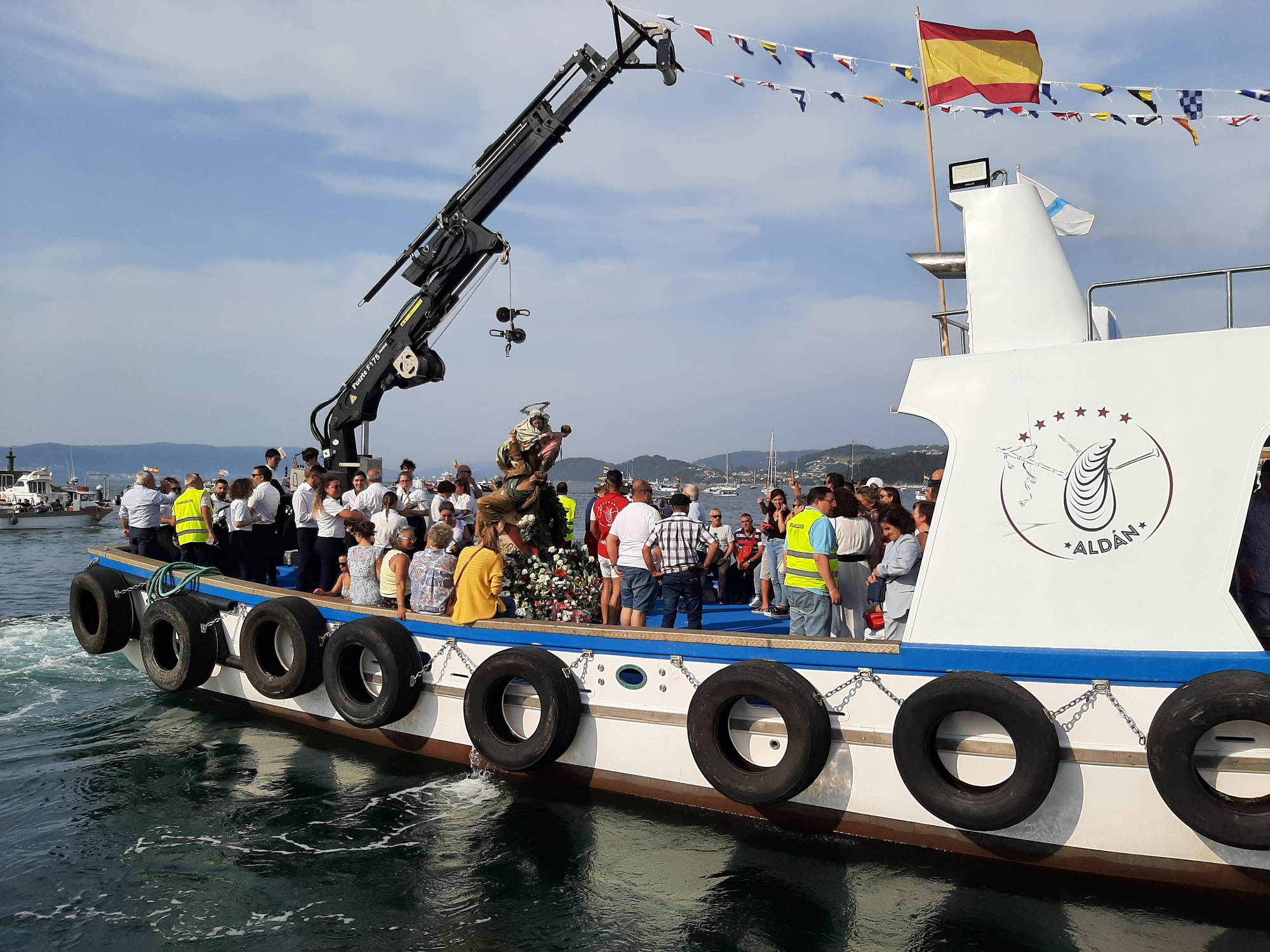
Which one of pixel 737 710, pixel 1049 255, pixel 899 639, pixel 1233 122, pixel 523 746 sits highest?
pixel 1233 122

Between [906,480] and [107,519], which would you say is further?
[107,519]

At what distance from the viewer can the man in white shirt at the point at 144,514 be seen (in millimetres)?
10781

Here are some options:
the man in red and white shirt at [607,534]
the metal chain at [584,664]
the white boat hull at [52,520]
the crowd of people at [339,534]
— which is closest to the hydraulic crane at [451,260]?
the crowd of people at [339,534]

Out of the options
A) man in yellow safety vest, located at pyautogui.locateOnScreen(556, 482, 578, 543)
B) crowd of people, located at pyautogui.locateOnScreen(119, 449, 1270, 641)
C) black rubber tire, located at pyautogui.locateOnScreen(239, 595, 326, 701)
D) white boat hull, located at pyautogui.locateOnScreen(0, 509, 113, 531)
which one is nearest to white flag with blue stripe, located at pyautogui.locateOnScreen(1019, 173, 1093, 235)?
crowd of people, located at pyautogui.locateOnScreen(119, 449, 1270, 641)

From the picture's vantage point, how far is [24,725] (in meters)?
9.21

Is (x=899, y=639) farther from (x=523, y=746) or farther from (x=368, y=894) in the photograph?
(x=368, y=894)

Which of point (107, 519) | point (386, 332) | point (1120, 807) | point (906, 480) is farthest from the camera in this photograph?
point (107, 519)

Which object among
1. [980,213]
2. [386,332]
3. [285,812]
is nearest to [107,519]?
[386,332]

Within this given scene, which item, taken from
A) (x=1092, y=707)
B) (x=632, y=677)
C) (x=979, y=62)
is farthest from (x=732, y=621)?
(x=979, y=62)

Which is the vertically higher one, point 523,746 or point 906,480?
point 906,480

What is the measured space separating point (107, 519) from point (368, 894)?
5999cm

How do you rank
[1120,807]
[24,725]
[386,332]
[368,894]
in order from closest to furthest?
[1120,807] < [368,894] < [24,725] < [386,332]

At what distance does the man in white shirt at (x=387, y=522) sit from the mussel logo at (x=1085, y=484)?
215 inches

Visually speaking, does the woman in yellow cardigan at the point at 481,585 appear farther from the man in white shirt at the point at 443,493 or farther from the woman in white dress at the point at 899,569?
the woman in white dress at the point at 899,569
